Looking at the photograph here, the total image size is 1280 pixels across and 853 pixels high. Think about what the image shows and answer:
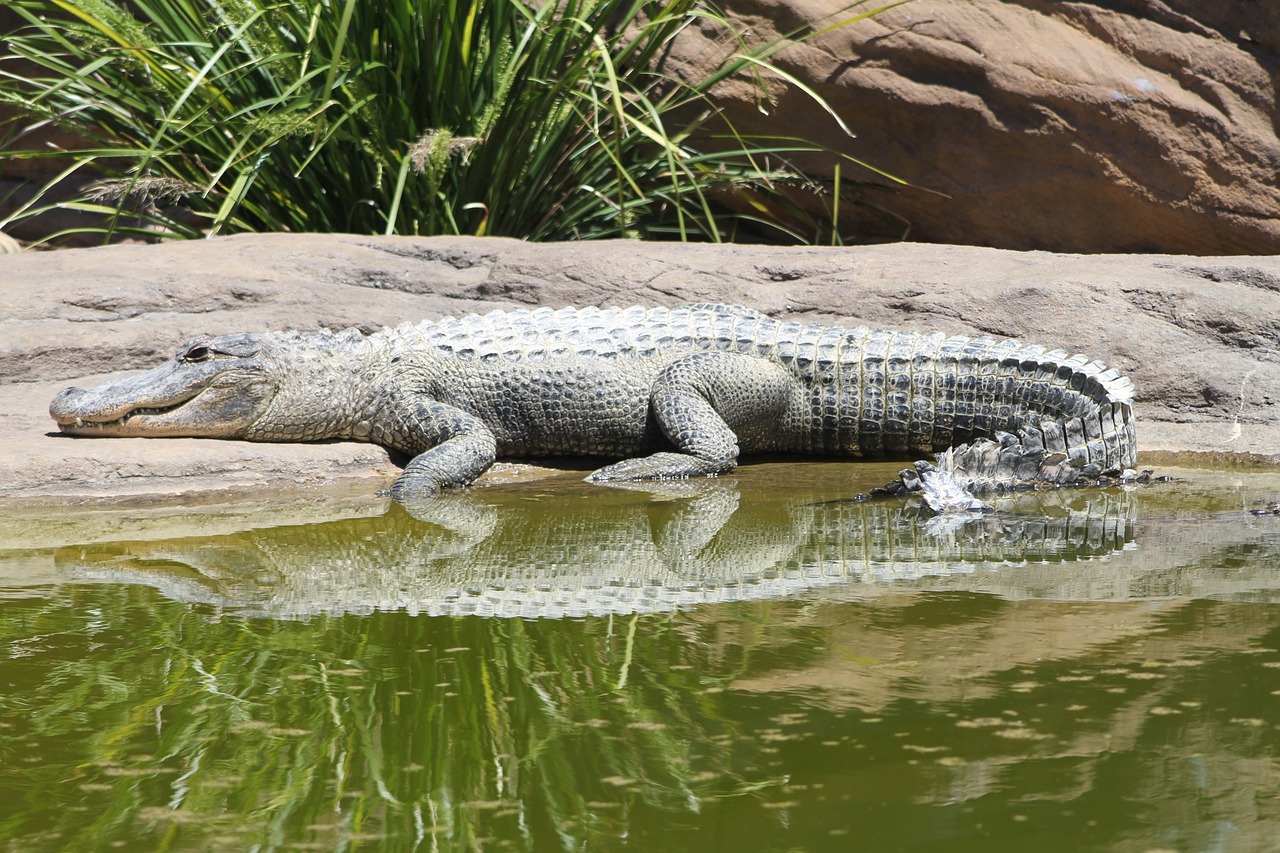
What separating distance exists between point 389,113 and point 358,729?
231 inches

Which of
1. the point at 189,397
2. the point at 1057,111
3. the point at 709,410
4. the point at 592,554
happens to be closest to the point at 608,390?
the point at 709,410

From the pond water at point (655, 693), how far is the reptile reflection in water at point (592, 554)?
0.02m

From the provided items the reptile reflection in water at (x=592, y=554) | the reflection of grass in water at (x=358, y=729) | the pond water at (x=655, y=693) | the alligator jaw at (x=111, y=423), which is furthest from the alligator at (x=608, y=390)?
the reflection of grass in water at (x=358, y=729)

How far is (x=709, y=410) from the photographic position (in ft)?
15.6

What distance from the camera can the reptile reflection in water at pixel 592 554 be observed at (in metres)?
→ 2.61

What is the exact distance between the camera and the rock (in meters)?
8.02

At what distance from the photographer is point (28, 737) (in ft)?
5.84

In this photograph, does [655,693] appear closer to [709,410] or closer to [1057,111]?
[709,410]

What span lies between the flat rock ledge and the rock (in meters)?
2.27

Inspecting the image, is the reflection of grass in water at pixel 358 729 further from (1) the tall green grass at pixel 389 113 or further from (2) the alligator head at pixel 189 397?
(1) the tall green grass at pixel 389 113

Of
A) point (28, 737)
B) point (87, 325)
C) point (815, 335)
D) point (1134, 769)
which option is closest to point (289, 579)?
point (28, 737)

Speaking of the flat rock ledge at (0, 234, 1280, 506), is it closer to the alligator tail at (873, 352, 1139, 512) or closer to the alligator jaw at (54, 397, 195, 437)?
the alligator jaw at (54, 397, 195, 437)

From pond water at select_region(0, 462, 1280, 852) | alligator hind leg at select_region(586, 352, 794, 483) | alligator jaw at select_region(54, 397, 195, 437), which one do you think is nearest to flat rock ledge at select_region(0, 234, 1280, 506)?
alligator jaw at select_region(54, 397, 195, 437)

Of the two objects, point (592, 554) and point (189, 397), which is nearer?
point (592, 554)
